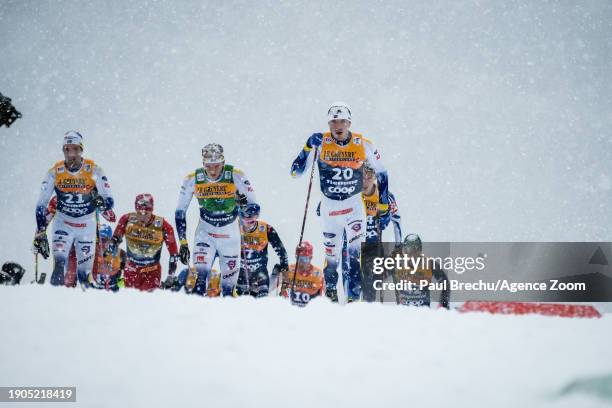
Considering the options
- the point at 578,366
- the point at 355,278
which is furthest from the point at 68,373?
the point at 355,278

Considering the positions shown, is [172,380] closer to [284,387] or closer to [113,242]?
[284,387]

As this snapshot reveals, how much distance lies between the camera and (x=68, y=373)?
2.90m

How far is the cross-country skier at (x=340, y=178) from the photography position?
268 inches

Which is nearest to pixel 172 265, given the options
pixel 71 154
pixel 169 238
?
pixel 169 238

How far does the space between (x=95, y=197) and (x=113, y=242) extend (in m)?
0.87

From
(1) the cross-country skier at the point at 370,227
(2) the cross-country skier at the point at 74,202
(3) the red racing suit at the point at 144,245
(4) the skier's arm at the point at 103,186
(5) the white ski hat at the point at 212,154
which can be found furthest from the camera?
(3) the red racing suit at the point at 144,245

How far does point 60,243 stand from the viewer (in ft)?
26.8

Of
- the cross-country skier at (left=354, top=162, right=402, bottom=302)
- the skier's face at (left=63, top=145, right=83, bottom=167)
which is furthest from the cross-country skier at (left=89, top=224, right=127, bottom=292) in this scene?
the cross-country skier at (left=354, top=162, right=402, bottom=302)

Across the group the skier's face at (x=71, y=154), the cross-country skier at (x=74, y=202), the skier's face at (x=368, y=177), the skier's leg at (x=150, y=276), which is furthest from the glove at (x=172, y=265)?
the skier's face at (x=368, y=177)

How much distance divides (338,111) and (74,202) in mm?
4768

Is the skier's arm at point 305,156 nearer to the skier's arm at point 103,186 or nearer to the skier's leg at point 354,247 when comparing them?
the skier's leg at point 354,247

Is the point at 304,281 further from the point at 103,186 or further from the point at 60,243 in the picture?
the point at 60,243

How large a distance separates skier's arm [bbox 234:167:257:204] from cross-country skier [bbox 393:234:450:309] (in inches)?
105

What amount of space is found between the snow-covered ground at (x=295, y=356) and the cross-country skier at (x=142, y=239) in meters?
4.59
